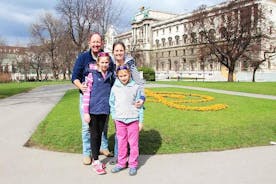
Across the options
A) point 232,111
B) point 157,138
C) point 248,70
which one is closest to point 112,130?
point 157,138

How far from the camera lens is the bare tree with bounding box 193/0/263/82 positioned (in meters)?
46.1

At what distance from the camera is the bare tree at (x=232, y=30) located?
46094mm

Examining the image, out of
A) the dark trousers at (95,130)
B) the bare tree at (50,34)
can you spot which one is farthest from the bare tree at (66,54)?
the dark trousers at (95,130)

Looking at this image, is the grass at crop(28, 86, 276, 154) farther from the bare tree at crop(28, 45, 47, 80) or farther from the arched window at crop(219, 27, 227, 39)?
the bare tree at crop(28, 45, 47, 80)

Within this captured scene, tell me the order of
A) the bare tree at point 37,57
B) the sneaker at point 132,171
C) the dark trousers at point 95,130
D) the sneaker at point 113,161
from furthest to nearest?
the bare tree at point 37,57, the sneaker at point 113,161, the dark trousers at point 95,130, the sneaker at point 132,171

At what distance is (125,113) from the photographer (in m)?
5.19

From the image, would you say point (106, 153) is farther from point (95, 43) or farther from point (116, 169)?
point (95, 43)

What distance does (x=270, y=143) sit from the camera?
23.2 feet

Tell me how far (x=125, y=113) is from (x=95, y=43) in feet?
4.29

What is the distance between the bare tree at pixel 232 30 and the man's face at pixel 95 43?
4387 cm

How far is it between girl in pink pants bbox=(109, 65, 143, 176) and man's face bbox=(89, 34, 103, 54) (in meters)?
0.62

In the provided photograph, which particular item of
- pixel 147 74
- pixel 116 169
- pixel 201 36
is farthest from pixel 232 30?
pixel 116 169

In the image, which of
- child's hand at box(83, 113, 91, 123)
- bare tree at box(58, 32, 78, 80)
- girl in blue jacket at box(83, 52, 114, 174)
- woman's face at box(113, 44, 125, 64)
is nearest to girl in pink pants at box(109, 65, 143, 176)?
girl in blue jacket at box(83, 52, 114, 174)

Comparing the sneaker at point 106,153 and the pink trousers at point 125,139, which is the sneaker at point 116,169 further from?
the sneaker at point 106,153
